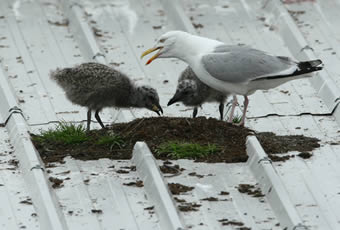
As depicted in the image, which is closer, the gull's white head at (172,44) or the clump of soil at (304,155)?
the clump of soil at (304,155)

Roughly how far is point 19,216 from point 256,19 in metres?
5.81

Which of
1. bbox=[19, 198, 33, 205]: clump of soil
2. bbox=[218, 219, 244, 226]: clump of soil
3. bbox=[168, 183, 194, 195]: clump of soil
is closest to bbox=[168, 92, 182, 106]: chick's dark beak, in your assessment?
bbox=[168, 183, 194, 195]: clump of soil

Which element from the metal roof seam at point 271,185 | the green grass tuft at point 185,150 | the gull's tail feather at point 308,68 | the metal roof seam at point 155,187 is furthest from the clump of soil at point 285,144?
the metal roof seam at point 155,187

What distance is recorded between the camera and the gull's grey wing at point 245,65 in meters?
8.72

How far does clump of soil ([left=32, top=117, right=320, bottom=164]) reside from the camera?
8289 mm

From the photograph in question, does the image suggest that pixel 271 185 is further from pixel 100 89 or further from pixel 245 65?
pixel 100 89

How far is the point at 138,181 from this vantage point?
25.6 ft

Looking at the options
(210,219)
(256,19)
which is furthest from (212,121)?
(256,19)

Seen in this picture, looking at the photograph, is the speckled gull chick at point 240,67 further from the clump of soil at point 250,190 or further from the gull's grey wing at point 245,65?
the clump of soil at point 250,190

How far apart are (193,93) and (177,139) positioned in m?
1.16

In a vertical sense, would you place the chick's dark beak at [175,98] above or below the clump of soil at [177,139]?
above

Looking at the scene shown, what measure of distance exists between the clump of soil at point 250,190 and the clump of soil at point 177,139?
1.67 ft

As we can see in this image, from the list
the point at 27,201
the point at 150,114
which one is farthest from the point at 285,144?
the point at 27,201

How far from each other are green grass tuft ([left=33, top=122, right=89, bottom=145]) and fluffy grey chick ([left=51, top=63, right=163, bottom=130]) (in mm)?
366
